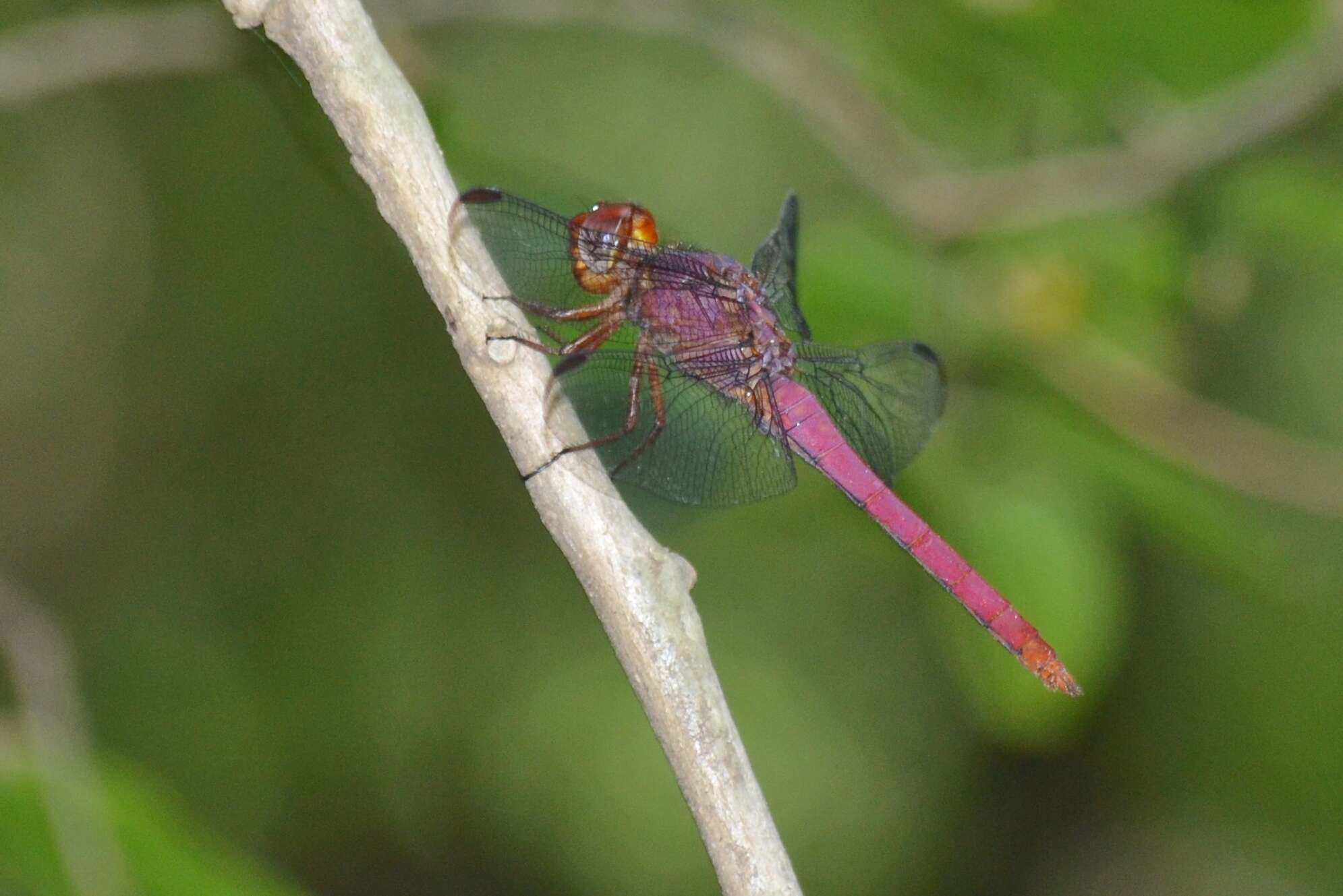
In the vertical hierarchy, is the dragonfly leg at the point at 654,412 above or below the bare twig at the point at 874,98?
below

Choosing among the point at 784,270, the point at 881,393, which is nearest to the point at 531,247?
the point at 784,270

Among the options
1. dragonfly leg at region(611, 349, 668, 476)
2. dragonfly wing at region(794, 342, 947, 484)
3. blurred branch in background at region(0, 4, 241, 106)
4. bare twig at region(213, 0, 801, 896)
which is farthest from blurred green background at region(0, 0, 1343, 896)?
bare twig at region(213, 0, 801, 896)

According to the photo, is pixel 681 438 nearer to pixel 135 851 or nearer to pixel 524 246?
pixel 524 246

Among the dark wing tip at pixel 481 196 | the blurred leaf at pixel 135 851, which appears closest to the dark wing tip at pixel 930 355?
the dark wing tip at pixel 481 196

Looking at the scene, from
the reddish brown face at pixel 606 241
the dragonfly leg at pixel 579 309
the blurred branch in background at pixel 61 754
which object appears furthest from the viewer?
the reddish brown face at pixel 606 241

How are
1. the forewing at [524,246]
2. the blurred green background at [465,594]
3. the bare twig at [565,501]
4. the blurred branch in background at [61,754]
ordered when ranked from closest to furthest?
the bare twig at [565,501] < the forewing at [524,246] < the blurred branch in background at [61,754] < the blurred green background at [465,594]

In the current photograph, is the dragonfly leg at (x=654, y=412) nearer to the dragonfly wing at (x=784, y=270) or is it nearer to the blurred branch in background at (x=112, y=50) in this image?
the dragonfly wing at (x=784, y=270)
